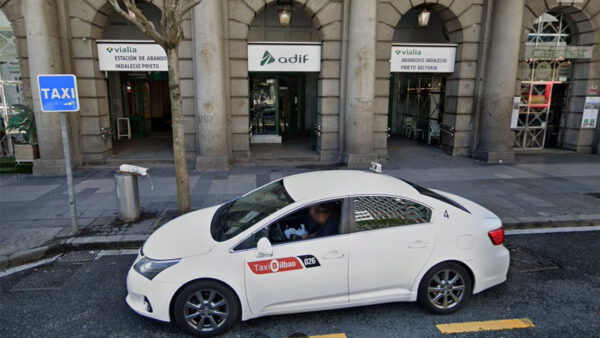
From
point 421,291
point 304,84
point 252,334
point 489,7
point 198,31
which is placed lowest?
point 252,334

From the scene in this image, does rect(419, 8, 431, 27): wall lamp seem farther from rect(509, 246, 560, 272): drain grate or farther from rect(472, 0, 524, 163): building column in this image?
rect(509, 246, 560, 272): drain grate

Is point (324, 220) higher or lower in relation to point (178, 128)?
lower

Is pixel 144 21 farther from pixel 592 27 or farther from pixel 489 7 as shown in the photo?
pixel 592 27

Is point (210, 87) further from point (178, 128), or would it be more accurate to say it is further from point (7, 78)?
point (7, 78)

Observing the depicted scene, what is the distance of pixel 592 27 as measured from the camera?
42.0 ft

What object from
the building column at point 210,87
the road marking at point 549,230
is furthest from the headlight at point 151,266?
the building column at point 210,87

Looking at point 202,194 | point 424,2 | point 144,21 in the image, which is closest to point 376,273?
point 144,21

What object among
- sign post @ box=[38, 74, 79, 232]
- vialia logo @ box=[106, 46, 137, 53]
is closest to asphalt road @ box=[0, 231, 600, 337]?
sign post @ box=[38, 74, 79, 232]

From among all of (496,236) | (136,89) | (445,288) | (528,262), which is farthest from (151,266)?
(136,89)

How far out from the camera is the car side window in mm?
4102

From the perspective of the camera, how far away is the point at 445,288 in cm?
426

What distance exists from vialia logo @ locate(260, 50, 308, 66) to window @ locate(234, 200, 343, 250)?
28.2 ft

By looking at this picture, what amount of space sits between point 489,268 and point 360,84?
26.0 feet

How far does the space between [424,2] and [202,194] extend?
353 inches
